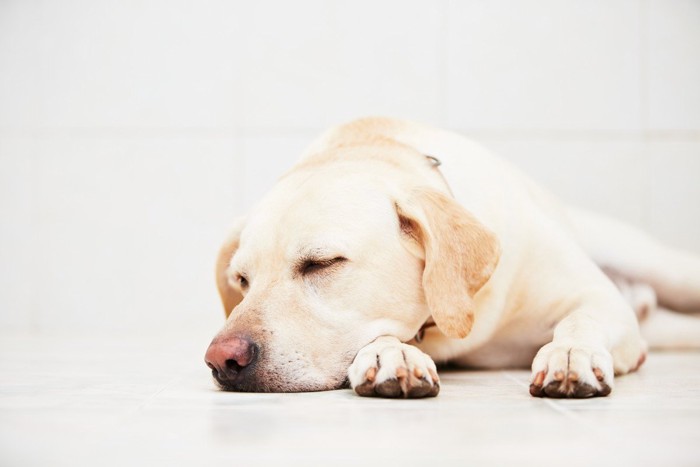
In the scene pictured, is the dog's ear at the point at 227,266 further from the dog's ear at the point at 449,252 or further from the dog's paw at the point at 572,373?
the dog's paw at the point at 572,373

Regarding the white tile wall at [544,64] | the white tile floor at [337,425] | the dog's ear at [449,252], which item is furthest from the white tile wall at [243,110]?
the dog's ear at [449,252]

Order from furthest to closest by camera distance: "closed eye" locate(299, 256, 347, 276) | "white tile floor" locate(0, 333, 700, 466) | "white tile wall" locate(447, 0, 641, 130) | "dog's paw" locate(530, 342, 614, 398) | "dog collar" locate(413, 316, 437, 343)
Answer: "white tile wall" locate(447, 0, 641, 130) < "dog collar" locate(413, 316, 437, 343) < "closed eye" locate(299, 256, 347, 276) < "dog's paw" locate(530, 342, 614, 398) < "white tile floor" locate(0, 333, 700, 466)

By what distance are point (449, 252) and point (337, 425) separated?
0.67 metres

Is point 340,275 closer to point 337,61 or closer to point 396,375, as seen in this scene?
point 396,375

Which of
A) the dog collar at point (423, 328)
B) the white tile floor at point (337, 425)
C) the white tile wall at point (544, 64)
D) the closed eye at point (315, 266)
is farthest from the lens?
the white tile wall at point (544, 64)

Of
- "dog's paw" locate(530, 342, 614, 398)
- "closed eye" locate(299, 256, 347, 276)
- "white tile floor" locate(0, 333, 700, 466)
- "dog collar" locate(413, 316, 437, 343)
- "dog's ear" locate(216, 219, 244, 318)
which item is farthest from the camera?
"dog's ear" locate(216, 219, 244, 318)

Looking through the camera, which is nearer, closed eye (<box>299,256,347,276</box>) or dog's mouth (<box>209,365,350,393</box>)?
dog's mouth (<box>209,365,350,393</box>)

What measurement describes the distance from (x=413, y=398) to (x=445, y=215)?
0.49m

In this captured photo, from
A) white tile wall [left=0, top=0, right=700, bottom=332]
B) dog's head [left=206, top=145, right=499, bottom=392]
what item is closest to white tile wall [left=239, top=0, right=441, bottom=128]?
white tile wall [left=0, top=0, right=700, bottom=332]

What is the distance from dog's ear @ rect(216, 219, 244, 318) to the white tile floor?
45 cm

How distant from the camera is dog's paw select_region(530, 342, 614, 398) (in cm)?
182

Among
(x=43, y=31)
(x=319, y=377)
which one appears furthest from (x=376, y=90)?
(x=319, y=377)

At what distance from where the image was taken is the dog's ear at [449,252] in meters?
2.04

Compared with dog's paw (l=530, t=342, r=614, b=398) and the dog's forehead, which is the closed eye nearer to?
the dog's forehead
